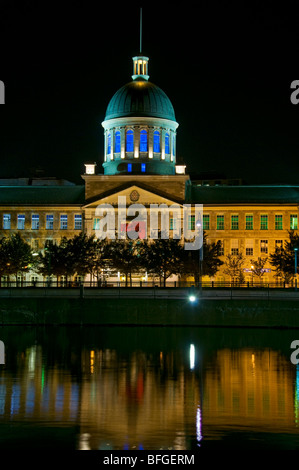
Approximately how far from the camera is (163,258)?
80.6 meters

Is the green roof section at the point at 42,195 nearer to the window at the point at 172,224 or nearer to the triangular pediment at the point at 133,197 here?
the triangular pediment at the point at 133,197

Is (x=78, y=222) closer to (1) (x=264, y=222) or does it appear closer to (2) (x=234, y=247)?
(2) (x=234, y=247)

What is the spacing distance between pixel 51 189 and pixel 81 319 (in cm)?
4769

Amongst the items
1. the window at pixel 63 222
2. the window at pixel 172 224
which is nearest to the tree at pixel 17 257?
the window at pixel 63 222

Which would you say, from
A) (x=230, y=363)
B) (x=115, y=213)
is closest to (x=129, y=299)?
(x=230, y=363)

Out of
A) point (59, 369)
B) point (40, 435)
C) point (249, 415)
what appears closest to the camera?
point (40, 435)

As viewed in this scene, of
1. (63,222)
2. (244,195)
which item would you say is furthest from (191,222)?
(63,222)

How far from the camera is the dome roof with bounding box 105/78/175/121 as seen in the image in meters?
99.2

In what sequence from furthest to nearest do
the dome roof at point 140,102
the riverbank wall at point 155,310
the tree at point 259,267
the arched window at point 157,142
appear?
the arched window at point 157,142 → the dome roof at point 140,102 → the tree at point 259,267 → the riverbank wall at point 155,310

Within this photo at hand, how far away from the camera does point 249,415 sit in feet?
84.9

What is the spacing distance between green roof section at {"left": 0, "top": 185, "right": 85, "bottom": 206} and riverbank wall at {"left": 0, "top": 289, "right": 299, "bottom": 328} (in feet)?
137

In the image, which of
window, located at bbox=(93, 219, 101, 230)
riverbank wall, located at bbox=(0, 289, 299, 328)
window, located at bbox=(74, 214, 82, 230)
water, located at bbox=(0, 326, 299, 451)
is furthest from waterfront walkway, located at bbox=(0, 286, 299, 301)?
window, located at bbox=(74, 214, 82, 230)

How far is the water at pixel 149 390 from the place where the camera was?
2272 cm

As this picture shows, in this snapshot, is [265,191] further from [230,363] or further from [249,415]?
[249,415]
